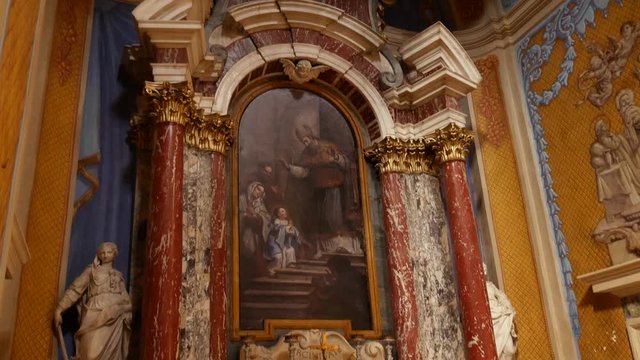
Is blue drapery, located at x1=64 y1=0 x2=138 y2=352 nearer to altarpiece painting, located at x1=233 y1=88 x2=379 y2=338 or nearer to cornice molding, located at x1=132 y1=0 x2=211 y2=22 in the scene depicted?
cornice molding, located at x1=132 y1=0 x2=211 y2=22

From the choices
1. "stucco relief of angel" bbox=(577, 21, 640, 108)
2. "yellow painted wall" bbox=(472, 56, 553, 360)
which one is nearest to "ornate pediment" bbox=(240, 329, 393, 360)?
"yellow painted wall" bbox=(472, 56, 553, 360)

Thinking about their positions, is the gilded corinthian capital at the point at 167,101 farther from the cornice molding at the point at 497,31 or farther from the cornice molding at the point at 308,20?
the cornice molding at the point at 497,31

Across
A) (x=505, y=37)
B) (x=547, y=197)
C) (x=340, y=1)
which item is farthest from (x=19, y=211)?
Answer: (x=505, y=37)

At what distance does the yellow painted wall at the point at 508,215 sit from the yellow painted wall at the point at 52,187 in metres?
4.66

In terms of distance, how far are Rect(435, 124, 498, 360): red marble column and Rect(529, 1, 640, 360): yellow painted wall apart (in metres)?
1.12

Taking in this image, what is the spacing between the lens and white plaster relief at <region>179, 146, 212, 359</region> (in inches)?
204

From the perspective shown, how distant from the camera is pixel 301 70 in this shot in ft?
22.2

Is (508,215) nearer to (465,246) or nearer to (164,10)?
(465,246)

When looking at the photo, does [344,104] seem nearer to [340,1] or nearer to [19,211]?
[340,1]

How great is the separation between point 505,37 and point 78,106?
534 cm

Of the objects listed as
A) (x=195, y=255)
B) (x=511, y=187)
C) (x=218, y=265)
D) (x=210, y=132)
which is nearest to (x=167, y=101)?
(x=210, y=132)

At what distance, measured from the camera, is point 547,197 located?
706 cm

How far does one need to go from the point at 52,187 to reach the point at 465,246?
3982 millimetres

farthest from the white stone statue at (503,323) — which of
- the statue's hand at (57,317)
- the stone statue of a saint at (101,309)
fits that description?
the statue's hand at (57,317)
